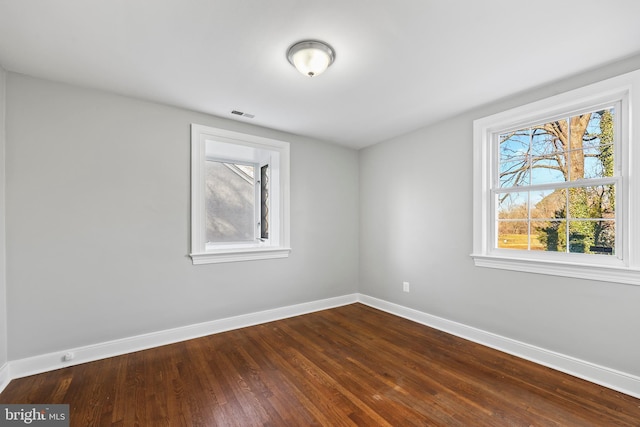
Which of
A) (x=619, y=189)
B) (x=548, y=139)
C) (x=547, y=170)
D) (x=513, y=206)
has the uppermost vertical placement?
(x=548, y=139)

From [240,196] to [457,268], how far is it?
2891 mm

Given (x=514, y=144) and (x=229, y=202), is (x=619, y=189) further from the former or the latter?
(x=229, y=202)

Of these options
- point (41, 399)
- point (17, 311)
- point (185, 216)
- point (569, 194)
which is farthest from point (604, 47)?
point (17, 311)

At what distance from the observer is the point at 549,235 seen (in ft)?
8.39

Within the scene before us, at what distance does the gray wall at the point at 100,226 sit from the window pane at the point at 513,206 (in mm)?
2764

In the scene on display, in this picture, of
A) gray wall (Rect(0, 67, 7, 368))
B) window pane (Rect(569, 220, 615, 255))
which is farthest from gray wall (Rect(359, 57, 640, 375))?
gray wall (Rect(0, 67, 7, 368))

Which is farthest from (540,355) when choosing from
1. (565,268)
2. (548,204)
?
(548,204)

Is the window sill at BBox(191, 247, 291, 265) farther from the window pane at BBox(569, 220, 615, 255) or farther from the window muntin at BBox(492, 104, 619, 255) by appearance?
the window pane at BBox(569, 220, 615, 255)

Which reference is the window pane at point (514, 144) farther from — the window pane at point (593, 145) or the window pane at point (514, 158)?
the window pane at point (593, 145)

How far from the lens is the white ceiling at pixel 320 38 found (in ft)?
5.31

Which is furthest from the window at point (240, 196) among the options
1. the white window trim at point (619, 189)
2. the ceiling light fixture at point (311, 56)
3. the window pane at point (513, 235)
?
the window pane at point (513, 235)

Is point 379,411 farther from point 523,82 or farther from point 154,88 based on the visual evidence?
point 154,88

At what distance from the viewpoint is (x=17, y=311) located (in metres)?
2.25

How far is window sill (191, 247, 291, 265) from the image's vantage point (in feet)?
10.1
